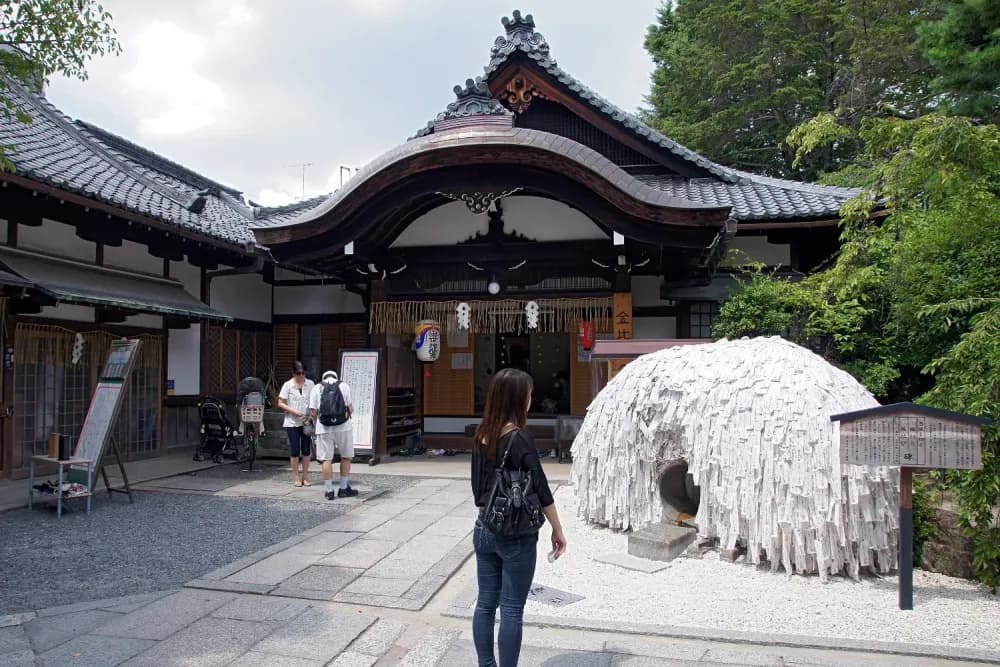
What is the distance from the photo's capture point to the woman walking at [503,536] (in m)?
3.35

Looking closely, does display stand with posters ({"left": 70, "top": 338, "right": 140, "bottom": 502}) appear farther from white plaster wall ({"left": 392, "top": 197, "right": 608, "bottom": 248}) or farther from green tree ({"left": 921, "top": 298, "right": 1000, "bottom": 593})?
green tree ({"left": 921, "top": 298, "right": 1000, "bottom": 593})

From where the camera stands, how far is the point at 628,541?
20.0ft

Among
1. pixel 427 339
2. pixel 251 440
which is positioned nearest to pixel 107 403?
pixel 251 440

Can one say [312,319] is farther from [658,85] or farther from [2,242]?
[658,85]

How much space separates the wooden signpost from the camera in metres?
4.52

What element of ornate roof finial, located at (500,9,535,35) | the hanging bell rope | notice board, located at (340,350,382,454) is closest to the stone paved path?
notice board, located at (340,350,382,454)

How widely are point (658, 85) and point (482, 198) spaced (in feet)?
57.2

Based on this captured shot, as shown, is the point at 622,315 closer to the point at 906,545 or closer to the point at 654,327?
the point at 654,327

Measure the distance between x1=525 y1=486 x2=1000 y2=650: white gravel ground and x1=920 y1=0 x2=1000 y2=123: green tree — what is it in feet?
18.3

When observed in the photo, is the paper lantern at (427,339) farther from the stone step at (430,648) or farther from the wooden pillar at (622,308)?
the stone step at (430,648)

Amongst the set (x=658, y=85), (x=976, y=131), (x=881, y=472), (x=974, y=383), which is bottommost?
(x=881, y=472)

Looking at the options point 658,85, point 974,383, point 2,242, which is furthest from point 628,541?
point 658,85

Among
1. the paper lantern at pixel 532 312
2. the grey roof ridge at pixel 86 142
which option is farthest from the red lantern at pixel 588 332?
the grey roof ridge at pixel 86 142

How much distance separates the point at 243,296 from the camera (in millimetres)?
13711
